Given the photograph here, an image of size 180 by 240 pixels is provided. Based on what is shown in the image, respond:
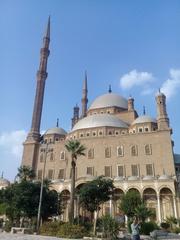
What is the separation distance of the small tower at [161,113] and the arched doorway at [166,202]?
34.4 ft

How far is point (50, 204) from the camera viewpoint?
2889 centimetres

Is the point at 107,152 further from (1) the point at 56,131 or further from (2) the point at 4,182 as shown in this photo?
(2) the point at 4,182

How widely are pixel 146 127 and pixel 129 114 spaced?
782cm

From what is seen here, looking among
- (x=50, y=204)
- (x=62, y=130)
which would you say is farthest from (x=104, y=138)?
(x=50, y=204)

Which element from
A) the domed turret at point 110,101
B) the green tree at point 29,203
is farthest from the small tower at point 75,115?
the green tree at point 29,203

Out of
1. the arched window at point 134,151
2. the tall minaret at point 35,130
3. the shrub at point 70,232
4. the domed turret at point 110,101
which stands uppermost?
the domed turret at point 110,101

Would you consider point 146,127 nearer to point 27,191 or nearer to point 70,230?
point 27,191

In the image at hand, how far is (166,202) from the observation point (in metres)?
35.4

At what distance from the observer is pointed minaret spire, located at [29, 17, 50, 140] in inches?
1914

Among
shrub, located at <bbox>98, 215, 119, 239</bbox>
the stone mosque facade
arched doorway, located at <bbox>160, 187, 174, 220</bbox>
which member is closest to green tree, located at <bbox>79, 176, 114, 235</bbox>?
the stone mosque facade

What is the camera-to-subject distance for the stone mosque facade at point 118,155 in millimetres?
35844

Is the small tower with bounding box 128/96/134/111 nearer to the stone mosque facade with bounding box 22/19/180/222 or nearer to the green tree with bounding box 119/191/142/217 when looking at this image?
the stone mosque facade with bounding box 22/19/180/222

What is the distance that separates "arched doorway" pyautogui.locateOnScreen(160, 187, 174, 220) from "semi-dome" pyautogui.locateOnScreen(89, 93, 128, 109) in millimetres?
24854

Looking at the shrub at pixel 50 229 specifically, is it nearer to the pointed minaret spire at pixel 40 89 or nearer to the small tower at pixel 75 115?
the pointed minaret spire at pixel 40 89
